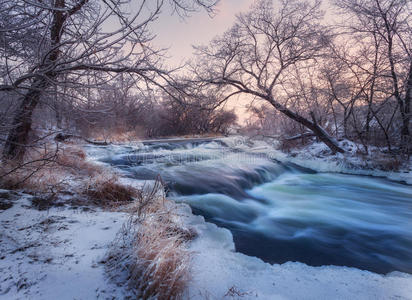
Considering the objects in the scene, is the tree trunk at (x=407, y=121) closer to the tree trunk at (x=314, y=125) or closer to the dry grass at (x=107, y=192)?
the tree trunk at (x=314, y=125)

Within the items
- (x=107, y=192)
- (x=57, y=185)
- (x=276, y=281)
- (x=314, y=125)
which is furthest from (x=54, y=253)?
(x=314, y=125)

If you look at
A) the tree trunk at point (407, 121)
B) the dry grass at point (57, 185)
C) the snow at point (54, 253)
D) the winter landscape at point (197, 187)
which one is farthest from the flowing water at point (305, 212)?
the snow at point (54, 253)

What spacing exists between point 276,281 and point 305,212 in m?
3.26

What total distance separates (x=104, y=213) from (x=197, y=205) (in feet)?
7.18

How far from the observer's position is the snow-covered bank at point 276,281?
1.97m

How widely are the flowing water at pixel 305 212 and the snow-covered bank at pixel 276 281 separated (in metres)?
0.64

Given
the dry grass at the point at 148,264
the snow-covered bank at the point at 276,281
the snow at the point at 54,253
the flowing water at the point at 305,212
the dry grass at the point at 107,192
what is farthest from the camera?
the dry grass at the point at 107,192

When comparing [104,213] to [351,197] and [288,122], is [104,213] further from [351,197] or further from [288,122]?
[288,122]

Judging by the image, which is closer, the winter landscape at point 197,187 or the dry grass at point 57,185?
the winter landscape at point 197,187

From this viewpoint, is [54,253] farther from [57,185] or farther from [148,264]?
[57,185]

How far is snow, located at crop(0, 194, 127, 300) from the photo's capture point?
1615mm

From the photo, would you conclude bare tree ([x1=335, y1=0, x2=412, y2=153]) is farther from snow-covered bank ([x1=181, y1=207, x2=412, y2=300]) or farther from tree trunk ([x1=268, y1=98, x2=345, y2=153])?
snow-covered bank ([x1=181, y1=207, x2=412, y2=300])

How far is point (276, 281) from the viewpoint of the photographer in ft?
7.24

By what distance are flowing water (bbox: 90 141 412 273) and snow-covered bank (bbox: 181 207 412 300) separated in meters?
0.64
